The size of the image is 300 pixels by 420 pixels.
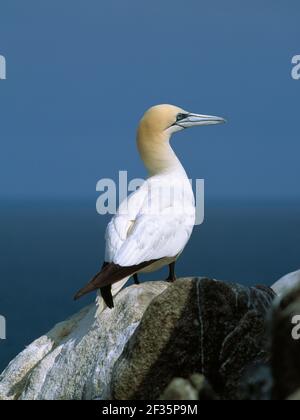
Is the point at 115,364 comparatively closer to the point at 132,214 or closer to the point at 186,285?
the point at 186,285

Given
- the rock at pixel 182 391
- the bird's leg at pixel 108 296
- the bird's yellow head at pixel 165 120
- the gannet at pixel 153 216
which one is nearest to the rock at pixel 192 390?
the rock at pixel 182 391

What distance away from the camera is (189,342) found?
8961 millimetres

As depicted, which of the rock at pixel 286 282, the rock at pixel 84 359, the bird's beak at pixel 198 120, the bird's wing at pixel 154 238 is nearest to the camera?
the rock at pixel 286 282

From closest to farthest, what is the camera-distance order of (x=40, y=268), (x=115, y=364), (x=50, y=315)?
(x=115, y=364), (x=50, y=315), (x=40, y=268)

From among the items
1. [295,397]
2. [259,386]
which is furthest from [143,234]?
[295,397]

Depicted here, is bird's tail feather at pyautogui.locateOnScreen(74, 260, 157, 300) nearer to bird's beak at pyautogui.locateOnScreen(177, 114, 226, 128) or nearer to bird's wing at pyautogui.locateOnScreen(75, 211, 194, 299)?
bird's wing at pyautogui.locateOnScreen(75, 211, 194, 299)

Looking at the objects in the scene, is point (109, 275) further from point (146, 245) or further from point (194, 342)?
point (194, 342)

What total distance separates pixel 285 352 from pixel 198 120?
26.2ft

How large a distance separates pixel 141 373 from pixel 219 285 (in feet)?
4.05

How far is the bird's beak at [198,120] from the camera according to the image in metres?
13.1

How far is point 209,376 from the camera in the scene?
29.2ft

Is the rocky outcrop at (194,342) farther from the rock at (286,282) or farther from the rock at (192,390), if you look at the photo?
the rock at (192,390)

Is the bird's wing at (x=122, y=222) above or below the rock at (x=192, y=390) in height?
above
